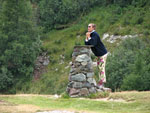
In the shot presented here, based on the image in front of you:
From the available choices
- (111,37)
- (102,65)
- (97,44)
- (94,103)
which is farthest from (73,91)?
(111,37)

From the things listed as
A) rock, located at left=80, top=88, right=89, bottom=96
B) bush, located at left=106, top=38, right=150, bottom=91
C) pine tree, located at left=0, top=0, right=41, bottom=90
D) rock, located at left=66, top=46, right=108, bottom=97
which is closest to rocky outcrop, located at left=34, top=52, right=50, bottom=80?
pine tree, located at left=0, top=0, right=41, bottom=90

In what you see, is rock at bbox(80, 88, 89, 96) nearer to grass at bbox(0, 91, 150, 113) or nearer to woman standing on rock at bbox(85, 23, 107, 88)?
grass at bbox(0, 91, 150, 113)

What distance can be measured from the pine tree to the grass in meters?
31.2

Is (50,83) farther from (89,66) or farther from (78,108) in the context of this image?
(78,108)

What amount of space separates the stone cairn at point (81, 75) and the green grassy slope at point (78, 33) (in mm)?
22379

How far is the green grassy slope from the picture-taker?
137 ft

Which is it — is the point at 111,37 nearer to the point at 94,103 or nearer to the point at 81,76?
the point at 81,76

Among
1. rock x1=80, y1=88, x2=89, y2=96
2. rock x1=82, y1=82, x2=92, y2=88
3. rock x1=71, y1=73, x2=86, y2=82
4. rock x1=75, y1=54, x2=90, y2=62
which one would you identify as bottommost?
rock x1=80, y1=88, x2=89, y2=96

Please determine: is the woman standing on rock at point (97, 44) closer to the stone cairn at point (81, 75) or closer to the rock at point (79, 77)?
the stone cairn at point (81, 75)

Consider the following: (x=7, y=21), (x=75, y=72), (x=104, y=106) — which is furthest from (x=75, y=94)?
(x=7, y=21)

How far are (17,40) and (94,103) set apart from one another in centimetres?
3548

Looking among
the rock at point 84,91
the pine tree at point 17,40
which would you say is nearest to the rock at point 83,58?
the rock at point 84,91

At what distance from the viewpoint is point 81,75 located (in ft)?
51.0

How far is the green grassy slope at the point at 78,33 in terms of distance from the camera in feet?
137
